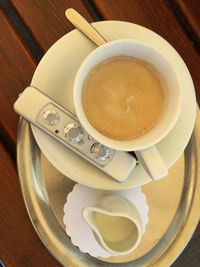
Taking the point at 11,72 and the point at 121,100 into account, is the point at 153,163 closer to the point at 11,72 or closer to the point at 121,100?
the point at 121,100

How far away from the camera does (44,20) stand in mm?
730

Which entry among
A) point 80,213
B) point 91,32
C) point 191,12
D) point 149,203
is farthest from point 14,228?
point 191,12

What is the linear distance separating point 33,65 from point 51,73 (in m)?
0.10

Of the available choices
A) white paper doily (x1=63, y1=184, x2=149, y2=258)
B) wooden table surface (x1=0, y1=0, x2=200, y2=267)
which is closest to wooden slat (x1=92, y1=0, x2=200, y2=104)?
wooden table surface (x1=0, y1=0, x2=200, y2=267)

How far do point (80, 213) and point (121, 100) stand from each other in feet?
0.66

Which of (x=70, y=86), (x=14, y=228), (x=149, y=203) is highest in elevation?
(x=70, y=86)

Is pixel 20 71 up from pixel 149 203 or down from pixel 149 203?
up

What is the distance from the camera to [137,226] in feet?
1.98

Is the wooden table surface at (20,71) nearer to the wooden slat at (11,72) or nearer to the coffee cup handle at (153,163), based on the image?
the wooden slat at (11,72)

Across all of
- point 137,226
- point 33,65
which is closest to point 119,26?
point 33,65

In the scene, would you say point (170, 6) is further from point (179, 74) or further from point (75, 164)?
point (75, 164)

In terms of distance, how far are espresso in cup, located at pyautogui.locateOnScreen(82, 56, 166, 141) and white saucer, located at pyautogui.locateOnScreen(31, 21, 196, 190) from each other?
0.12ft

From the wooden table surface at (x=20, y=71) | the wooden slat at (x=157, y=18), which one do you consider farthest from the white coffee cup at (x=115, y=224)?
the wooden slat at (x=157, y=18)

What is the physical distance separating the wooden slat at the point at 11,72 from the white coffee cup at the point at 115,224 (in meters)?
0.20
